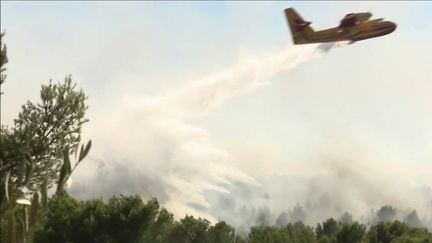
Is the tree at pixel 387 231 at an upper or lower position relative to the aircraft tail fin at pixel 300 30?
lower

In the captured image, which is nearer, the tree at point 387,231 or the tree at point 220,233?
the tree at point 387,231

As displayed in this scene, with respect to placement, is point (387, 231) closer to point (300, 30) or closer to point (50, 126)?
point (300, 30)

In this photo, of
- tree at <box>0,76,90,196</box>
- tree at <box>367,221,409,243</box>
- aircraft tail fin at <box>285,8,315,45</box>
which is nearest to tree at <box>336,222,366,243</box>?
tree at <box>367,221,409,243</box>

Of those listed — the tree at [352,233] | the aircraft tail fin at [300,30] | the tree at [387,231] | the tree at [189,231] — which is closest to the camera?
the aircraft tail fin at [300,30]

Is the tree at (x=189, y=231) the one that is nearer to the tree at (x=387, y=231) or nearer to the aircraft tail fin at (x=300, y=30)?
the tree at (x=387, y=231)

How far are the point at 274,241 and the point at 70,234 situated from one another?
162 ft

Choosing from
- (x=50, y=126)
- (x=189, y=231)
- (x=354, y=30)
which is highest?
(x=354, y=30)

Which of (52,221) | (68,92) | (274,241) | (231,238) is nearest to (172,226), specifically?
(231,238)

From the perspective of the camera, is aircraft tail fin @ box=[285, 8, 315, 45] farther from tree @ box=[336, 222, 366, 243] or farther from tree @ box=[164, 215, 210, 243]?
tree @ box=[164, 215, 210, 243]

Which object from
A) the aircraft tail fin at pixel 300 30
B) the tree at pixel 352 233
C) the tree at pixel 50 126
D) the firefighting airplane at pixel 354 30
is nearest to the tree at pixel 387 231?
the tree at pixel 352 233

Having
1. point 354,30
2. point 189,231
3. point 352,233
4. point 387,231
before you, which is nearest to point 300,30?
point 354,30

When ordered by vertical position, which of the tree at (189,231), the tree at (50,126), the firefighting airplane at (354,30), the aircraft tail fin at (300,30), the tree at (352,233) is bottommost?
the tree at (50,126)

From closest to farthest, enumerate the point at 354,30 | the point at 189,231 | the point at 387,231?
the point at 354,30, the point at 387,231, the point at 189,231

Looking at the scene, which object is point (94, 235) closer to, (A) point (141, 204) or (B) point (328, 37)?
(A) point (141, 204)
